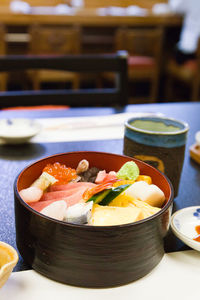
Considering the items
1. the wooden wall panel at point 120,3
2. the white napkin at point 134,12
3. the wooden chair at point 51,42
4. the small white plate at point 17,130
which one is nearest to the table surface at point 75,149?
the small white plate at point 17,130

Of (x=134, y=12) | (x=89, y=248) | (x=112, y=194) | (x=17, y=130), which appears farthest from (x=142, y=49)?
(x=89, y=248)

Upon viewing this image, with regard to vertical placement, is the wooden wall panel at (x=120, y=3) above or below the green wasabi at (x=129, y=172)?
above

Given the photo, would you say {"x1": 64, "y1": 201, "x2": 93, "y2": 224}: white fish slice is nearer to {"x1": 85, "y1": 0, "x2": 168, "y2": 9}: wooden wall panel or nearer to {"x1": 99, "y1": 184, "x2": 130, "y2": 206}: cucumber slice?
{"x1": 99, "y1": 184, "x2": 130, "y2": 206}: cucumber slice

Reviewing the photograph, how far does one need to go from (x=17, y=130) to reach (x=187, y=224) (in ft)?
2.24

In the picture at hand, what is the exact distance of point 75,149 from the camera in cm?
107

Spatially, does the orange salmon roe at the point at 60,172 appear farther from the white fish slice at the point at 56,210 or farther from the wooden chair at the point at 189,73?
the wooden chair at the point at 189,73

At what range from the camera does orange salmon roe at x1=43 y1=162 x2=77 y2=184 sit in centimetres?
67

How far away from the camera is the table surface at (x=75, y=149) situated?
678 millimetres

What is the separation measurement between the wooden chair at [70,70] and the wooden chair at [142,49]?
80.5 inches

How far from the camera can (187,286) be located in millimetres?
545

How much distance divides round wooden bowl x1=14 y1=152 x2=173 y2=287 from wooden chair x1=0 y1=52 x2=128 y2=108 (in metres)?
1.11

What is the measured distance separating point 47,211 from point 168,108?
1.07 metres

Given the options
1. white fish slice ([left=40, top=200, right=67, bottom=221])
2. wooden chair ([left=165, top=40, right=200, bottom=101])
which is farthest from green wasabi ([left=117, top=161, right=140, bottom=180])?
wooden chair ([left=165, top=40, right=200, bottom=101])

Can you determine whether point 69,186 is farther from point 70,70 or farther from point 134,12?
point 134,12
